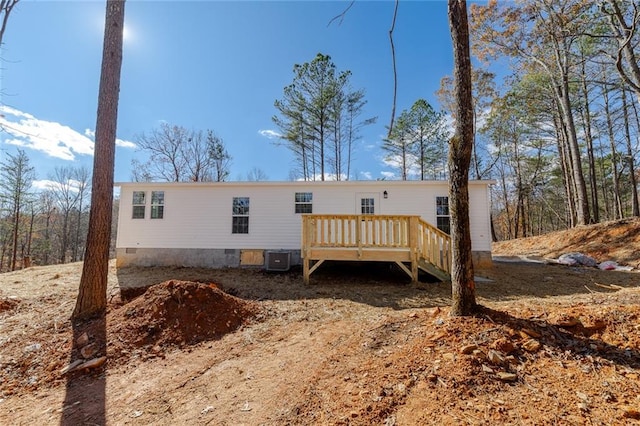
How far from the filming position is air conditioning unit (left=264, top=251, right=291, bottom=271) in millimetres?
8578

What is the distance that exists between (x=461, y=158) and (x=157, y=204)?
947cm

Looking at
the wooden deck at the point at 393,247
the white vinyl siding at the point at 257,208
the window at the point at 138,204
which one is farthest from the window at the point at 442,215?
the window at the point at 138,204

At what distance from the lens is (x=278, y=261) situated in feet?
28.2

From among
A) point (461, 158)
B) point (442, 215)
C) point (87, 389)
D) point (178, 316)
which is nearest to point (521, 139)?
point (442, 215)

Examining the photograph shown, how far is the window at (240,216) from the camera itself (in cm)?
935

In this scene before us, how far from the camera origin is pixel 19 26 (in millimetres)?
6387

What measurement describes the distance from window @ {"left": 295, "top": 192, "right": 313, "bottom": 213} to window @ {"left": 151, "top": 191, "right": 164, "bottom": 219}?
15.1 feet

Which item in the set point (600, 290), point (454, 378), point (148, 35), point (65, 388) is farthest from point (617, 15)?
point (65, 388)

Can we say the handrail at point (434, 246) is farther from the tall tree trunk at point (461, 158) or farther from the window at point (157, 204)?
the window at point (157, 204)

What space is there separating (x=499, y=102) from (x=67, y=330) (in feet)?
59.7

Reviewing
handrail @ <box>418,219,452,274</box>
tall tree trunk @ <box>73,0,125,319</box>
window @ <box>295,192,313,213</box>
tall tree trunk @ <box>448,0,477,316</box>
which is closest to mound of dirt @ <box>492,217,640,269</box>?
handrail @ <box>418,219,452,274</box>

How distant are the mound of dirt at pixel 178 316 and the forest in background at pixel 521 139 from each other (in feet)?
Answer: 39.6

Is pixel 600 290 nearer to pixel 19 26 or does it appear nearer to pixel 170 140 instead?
pixel 19 26

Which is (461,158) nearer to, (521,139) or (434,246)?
(434,246)
